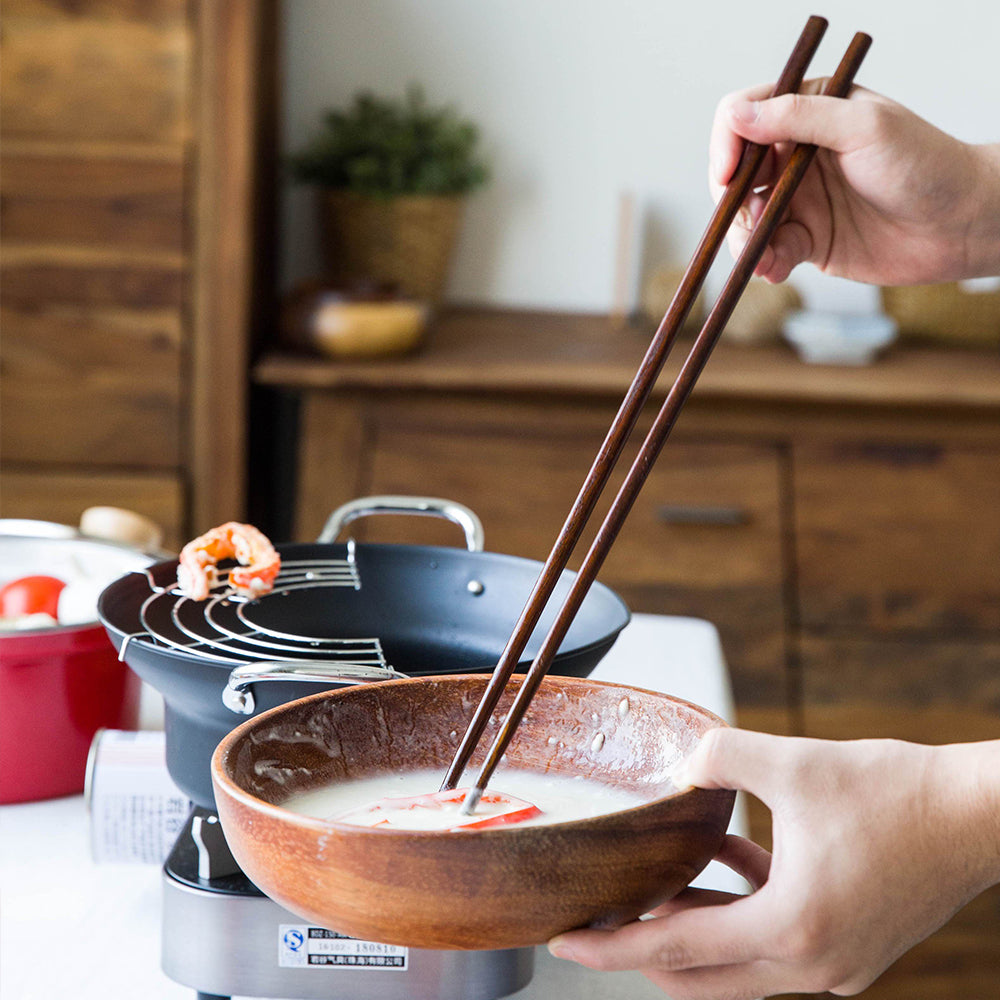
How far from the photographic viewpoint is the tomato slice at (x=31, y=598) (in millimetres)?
924

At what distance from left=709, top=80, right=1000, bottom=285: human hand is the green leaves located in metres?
1.35

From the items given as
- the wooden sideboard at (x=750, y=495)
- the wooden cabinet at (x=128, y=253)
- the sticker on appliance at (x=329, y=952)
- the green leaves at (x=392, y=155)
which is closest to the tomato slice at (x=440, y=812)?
the sticker on appliance at (x=329, y=952)

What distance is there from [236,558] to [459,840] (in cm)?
40

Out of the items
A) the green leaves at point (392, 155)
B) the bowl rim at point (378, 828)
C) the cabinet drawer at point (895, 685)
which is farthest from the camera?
the green leaves at point (392, 155)

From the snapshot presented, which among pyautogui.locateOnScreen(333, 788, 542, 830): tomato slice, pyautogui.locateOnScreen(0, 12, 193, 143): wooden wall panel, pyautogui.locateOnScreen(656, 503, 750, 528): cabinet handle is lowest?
pyautogui.locateOnScreen(656, 503, 750, 528): cabinet handle

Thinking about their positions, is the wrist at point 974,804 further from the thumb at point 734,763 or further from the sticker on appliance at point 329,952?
the sticker on appliance at point 329,952

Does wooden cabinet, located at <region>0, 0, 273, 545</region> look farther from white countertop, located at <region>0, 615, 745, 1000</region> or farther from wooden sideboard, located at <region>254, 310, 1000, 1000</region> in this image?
white countertop, located at <region>0, 615, 745, 1000</region>

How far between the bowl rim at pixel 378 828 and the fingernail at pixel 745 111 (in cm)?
39

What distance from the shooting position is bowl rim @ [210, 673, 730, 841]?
471 millimetres

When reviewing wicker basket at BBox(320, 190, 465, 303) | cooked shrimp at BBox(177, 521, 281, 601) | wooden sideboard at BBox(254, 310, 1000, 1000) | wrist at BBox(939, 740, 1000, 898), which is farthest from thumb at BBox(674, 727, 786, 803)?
wicker basket at BBox(320, 190, 465, 303)

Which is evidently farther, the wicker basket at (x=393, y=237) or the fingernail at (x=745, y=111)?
the wicker basket at (x=393, y=237)

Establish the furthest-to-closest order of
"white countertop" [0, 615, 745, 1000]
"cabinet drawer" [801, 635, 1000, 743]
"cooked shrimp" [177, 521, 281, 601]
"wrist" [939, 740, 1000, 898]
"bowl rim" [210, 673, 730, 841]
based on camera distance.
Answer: "cabinet drawer" [801, 635, 1000, 743], "cooked shrimp" [177, 521, 281, 601], "white countertop" [0, 615, 745, 1000], "wrist" [939, 740, 1000, 898], "bowl rim" [210, 673, 730, 841]

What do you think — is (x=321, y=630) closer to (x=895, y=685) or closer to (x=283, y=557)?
(x=283, y=557)

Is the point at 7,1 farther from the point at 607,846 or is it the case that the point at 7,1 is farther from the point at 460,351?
the point at 607,846
